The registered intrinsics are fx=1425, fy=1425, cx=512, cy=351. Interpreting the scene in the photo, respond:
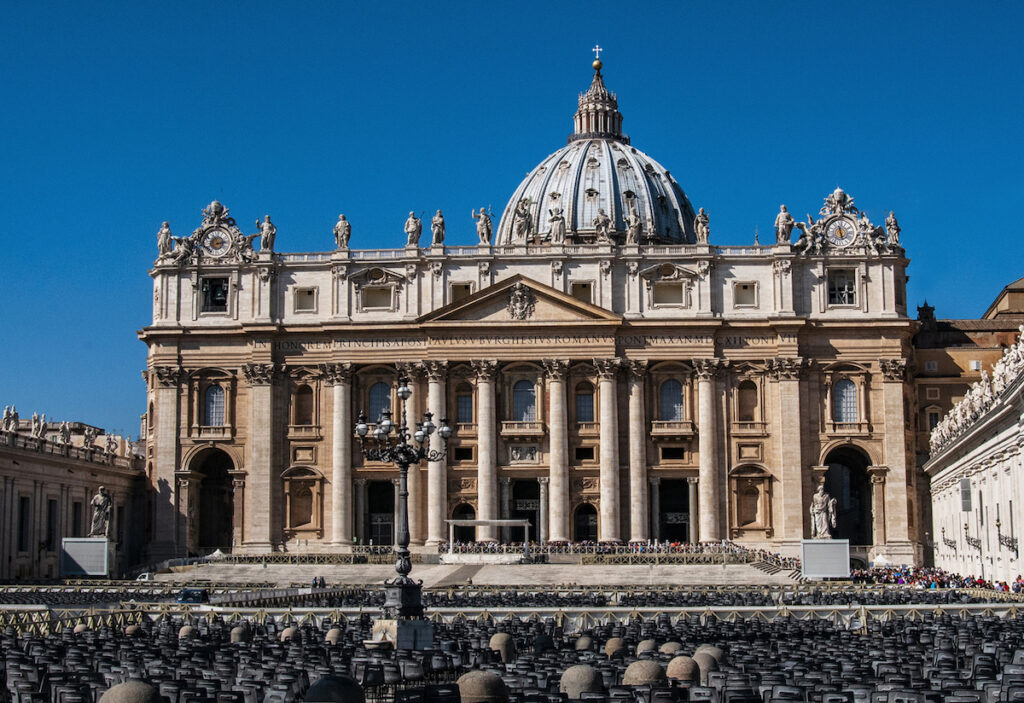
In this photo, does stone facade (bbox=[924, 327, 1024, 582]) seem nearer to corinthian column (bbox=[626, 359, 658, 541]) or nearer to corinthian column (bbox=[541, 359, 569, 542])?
corinthian column (bbox=[626, 359, 658, 541])

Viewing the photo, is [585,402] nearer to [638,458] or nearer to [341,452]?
[638,458]

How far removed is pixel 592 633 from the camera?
35.1 metres

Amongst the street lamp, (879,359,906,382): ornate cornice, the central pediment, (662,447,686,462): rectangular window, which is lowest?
the street lamp

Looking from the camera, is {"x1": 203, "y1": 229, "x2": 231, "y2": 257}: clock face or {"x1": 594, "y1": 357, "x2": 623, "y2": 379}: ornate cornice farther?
{"x1": 203, "y1": 229, "x2": 231, "y2": 257}: clock face

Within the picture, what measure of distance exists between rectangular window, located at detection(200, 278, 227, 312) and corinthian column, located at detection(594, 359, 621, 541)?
86.5 ft

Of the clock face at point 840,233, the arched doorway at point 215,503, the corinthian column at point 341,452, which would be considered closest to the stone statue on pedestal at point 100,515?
the arched doorway at point 215,503

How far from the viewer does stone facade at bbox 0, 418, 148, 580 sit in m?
76.7

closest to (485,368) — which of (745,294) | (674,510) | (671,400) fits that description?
(671,400)

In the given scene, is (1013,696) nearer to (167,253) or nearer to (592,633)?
(592,633)

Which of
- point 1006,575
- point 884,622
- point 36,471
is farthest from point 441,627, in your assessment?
point 36,471

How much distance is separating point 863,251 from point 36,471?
5412 cm

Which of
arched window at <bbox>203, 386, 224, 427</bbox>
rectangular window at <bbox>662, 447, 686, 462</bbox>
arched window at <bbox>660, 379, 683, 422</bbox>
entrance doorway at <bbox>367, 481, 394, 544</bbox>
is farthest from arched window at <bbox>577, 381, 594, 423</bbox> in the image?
arched window at <bbox>203, 386, 224, 427</bbox>

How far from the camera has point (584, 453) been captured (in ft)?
308

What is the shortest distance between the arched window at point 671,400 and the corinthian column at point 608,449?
3.68 meters
